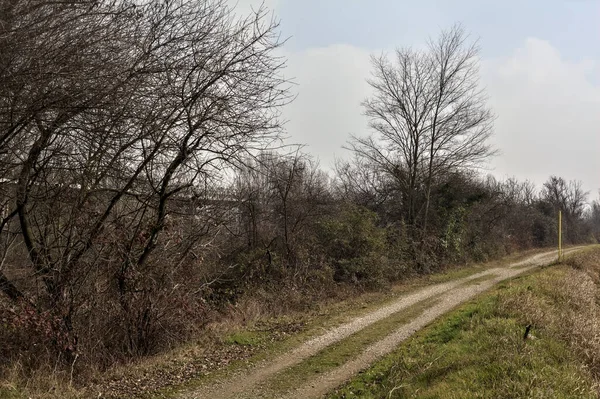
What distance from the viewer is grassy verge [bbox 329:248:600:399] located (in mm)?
4992

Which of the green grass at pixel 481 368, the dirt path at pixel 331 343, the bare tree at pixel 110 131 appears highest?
the bare tree at pixel 110 131

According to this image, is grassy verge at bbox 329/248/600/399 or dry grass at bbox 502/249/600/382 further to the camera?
dry grass at bbox 502/249/600/382

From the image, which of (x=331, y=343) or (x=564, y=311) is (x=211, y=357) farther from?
(x=564, y=311)

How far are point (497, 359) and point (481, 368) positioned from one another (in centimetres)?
37

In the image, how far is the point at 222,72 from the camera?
24.9 ft

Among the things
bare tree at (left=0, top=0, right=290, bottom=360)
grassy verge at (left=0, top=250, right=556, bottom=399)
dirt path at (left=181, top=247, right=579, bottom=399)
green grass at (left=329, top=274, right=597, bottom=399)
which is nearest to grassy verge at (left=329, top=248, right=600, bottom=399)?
green grass at (left=329, top=274, right=597, bottom=399)

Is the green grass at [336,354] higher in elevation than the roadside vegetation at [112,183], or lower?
lower

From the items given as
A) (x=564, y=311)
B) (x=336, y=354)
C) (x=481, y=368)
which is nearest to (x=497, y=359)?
(x=481, y=368)

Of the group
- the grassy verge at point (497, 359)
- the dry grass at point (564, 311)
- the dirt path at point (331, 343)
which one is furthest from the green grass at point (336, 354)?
the dry grass at point (564, 311)

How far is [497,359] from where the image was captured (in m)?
5.77

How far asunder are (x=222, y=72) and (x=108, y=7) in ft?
8.88

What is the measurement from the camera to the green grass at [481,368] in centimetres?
491

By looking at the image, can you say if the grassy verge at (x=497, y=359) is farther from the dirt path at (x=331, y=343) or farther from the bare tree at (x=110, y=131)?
the bare tree at (x=110, y=131)

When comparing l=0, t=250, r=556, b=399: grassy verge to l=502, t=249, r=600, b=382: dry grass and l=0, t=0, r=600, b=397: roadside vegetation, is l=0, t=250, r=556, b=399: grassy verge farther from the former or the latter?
l=502, t=249, r=600, b=382: dry grass
